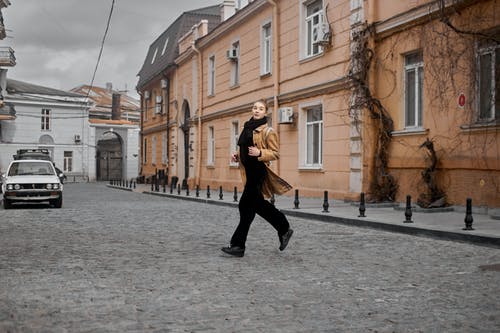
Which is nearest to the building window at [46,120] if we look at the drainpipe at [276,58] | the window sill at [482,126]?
the drainpipe at [276,58]

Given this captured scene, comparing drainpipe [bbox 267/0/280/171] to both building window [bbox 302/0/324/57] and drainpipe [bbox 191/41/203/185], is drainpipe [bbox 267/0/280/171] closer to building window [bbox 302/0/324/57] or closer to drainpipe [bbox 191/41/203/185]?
building window [bbox 302/0/324/57]

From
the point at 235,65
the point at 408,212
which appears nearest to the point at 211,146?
the point at 235,65

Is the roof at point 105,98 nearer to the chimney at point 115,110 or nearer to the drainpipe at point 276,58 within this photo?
the chimney at point 115,110

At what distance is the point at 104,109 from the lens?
65500 mm

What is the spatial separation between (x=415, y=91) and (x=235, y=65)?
1263 cm

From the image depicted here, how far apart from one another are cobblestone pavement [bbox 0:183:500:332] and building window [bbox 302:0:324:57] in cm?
976

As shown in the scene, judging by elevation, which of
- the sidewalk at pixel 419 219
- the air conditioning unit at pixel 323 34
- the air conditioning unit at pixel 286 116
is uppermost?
the air conditioning unit at pixel 323 34

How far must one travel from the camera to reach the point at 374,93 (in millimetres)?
15242

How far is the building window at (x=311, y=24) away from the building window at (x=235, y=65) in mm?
6138

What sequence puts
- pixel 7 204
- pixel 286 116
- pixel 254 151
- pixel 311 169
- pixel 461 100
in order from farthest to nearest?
1. pixel 286 116
2. pixel 311 169
3. pixel 7 204
4. pixel 461 100
5. pixel 254 151

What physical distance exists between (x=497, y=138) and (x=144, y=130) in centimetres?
3303

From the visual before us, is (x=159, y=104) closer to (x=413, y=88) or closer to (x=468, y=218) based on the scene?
(x=413, y=88)

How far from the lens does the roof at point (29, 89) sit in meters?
50.4

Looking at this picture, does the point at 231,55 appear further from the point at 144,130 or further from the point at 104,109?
the point at 104,109
